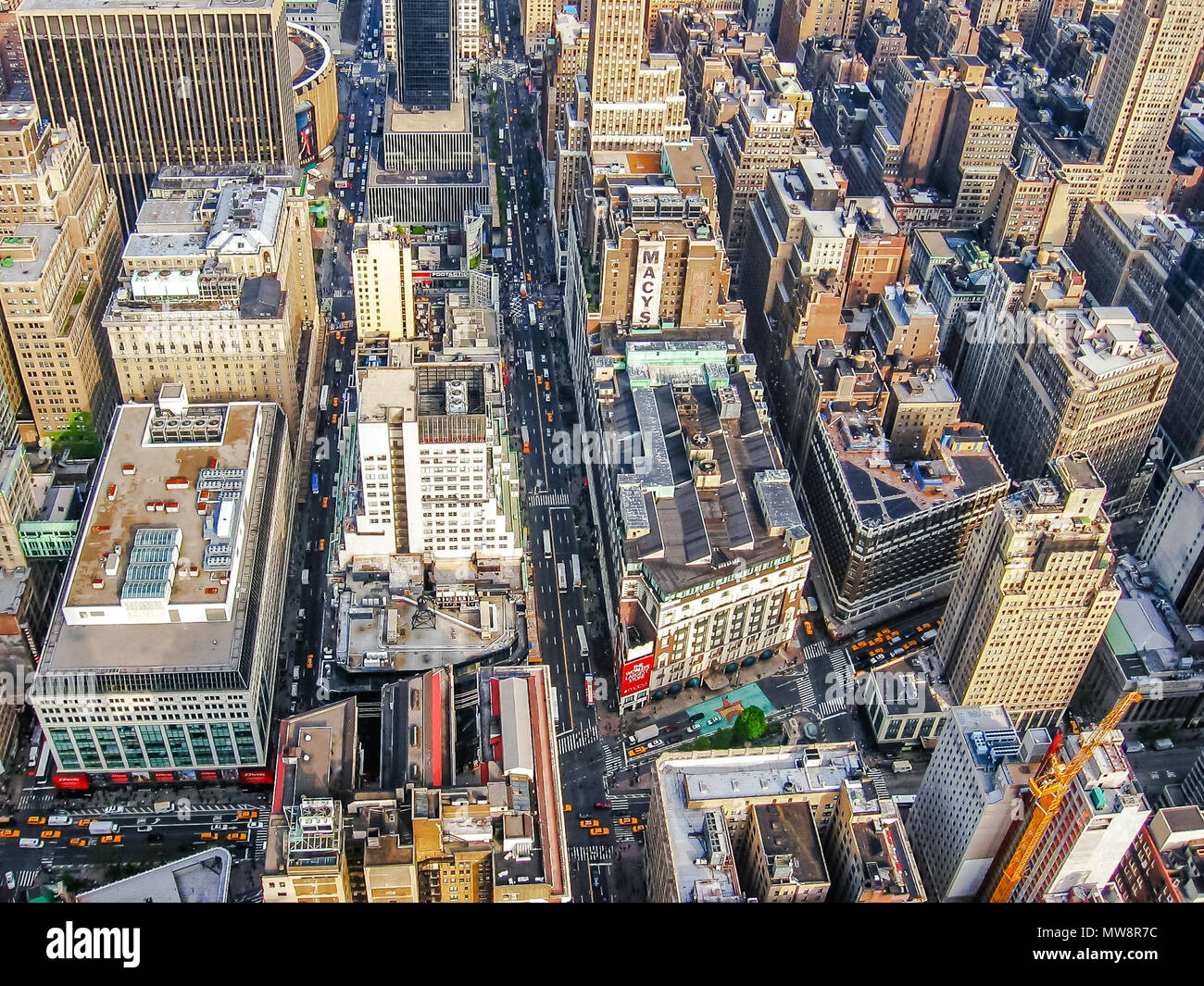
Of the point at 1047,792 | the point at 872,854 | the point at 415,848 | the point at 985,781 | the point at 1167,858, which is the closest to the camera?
the point at 1047,792

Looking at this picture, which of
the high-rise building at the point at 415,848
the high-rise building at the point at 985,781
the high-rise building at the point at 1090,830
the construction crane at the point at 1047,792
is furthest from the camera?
the high-rise building at the point at 985,781

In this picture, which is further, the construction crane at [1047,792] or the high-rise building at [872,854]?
the high-rise building at [872,854]

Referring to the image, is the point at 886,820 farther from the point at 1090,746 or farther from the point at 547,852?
the point at 547,852

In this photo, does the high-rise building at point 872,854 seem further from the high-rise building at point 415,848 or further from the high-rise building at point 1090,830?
the high-rise building at point 415,848

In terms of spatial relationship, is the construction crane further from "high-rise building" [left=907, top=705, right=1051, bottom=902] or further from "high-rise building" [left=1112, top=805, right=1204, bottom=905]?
"high-rise building" [left=1112, top=805, right=1204, bottom=905]

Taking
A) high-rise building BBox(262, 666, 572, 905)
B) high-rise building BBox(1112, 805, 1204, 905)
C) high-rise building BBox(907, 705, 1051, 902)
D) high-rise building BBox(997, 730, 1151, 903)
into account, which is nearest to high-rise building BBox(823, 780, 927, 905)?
high-rise building BBox(907, 705, 1051, 902)

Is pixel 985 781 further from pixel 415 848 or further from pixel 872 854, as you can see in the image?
pixel 415 848

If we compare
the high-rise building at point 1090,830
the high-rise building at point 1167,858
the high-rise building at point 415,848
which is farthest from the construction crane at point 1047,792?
the high-rise building at point 415,848

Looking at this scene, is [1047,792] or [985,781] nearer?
[1047,792]

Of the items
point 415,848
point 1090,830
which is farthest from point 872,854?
point 415,848
